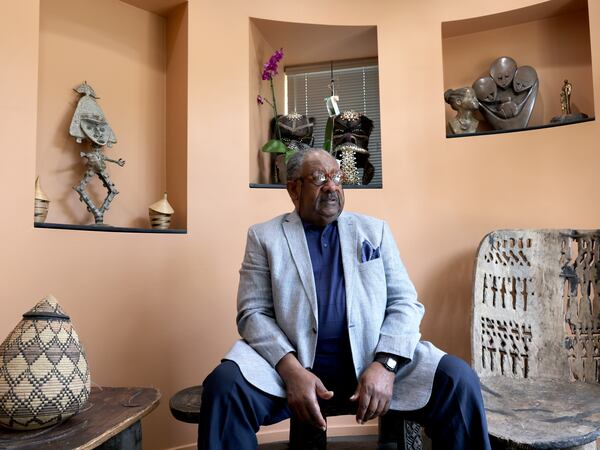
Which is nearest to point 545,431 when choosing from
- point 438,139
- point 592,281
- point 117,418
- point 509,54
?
point 592,281

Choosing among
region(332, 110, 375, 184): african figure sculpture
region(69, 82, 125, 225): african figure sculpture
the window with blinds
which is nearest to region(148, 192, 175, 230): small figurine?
region(69, 82, 125, 225): african figure sculpture

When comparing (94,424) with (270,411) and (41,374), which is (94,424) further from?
(270,411)

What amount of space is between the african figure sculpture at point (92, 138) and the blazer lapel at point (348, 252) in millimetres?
1120

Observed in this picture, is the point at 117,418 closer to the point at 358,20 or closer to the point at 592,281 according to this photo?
the point at 592,281

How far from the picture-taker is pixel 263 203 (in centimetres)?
253

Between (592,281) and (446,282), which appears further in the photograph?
(446,282)

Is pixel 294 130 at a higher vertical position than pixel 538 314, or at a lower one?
higher

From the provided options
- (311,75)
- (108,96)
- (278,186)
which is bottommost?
(278,186)

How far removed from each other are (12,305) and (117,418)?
828mm

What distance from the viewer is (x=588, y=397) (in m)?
1.72

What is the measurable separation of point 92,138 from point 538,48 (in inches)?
88.6

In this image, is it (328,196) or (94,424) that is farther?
(328,196)

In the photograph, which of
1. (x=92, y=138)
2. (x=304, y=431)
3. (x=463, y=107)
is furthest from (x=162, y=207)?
(x=463, y=107)

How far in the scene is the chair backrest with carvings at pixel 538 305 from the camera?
1971 millimetres
